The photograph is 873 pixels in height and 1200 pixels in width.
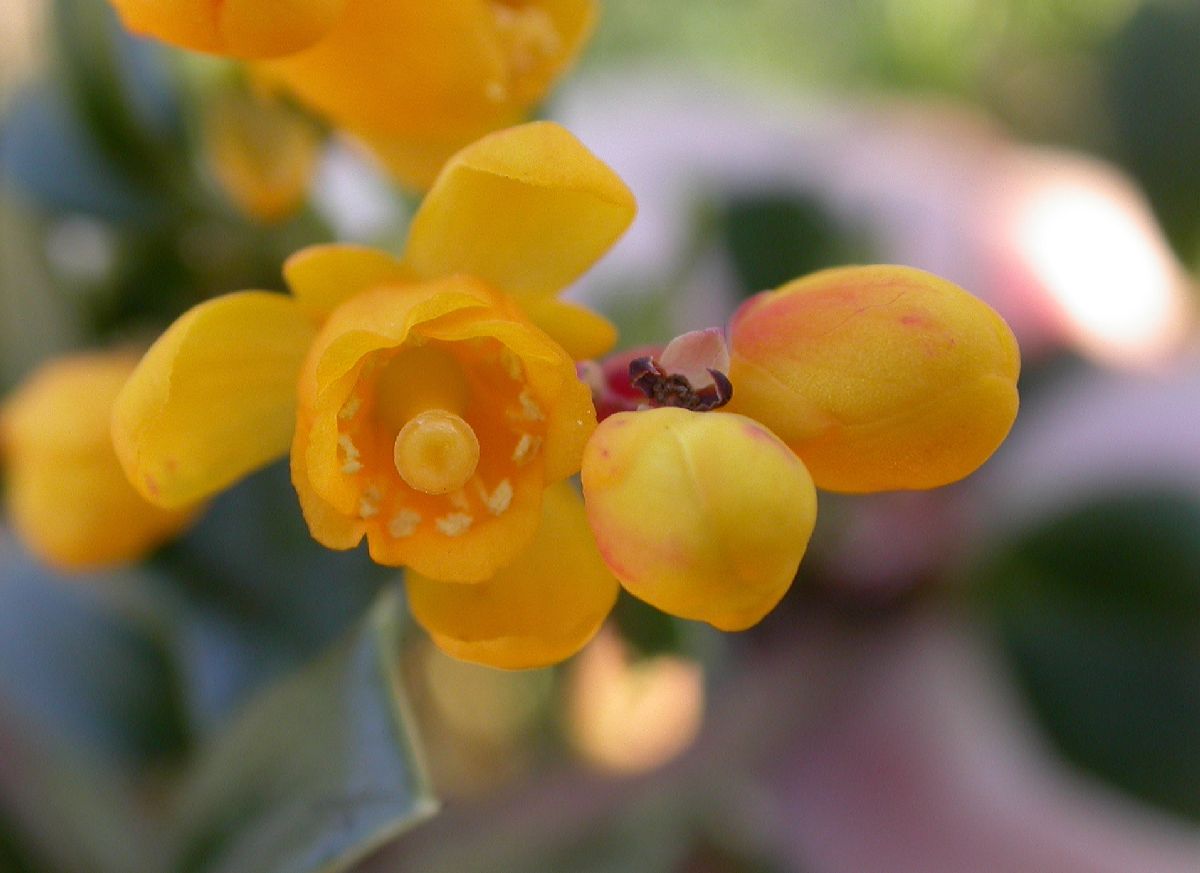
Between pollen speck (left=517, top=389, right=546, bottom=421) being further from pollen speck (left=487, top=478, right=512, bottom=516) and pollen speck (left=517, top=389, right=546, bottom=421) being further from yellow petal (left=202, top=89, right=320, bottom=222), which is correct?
yellow petal (left=202, top=89, right=320, bottom=222)

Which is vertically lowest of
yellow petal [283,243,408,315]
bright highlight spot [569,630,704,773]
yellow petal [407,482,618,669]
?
bright highlight spot [569,630,704,773]

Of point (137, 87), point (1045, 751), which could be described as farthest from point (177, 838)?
point (1045, 751)

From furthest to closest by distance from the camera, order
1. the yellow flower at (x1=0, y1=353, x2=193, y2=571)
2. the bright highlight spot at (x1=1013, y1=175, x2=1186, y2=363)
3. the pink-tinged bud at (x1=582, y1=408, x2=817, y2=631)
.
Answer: the bright highlight spot at (x1=1013, y1=175, x2=1186, y2=363)
the yellow flower at (x1=0, y1=353, x2=193, y2=571)
the pink-tinged bud at (x1=582, y1=408, x2=817, y2=631)

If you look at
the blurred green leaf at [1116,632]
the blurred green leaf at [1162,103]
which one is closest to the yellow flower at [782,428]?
the blurred green leaf at [1116,632]

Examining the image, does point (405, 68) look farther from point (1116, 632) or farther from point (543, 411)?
point (1116, 632)

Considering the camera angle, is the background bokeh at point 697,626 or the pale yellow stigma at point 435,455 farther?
the background bokeh at point 697,626

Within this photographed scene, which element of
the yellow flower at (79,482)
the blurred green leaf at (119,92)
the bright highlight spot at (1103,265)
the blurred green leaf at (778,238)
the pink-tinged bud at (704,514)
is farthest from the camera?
the bright highlight spot at (1103,265)

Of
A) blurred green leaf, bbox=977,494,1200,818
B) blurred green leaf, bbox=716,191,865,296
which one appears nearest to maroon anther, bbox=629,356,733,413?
blurred green leaf, bbox=716,191,865,296

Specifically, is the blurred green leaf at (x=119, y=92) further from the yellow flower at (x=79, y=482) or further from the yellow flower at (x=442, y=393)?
the yellow flower at (x=442, y=393)

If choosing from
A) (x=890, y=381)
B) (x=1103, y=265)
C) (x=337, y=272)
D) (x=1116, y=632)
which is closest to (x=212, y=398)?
(x=337, y=272)
